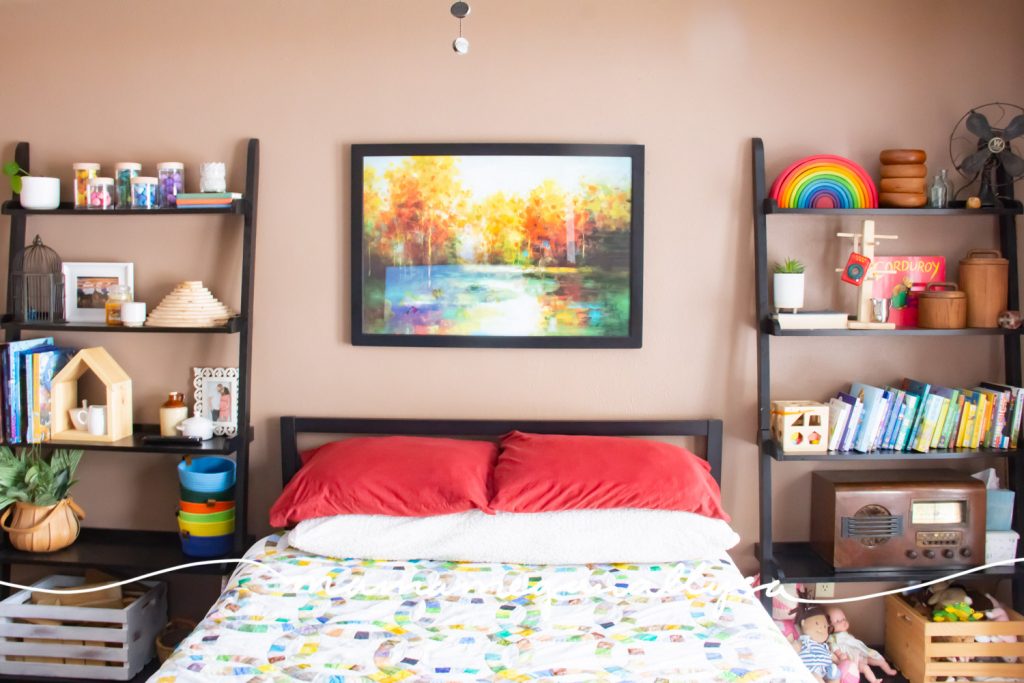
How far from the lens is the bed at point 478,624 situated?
81.4 inches

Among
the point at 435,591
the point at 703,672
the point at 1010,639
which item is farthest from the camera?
the point at 1010,639

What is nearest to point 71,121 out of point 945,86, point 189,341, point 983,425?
point 189,341

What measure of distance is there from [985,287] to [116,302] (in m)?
2.98

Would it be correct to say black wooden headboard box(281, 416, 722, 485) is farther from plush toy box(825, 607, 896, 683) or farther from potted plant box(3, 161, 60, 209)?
potted plant box(3, 161, 60, 209)

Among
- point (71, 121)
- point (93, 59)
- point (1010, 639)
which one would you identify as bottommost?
point (1010, 639)

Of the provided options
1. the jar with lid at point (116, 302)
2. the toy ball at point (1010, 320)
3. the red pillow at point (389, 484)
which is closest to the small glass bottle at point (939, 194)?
the toy ball at point (1010, 320)

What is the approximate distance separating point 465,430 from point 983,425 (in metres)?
1.75

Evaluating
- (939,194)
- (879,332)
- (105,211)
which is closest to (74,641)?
(105,211)

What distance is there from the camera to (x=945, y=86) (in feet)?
10.2

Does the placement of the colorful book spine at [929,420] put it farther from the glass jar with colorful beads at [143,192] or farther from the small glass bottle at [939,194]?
the glass jar with colorful beads at [143,192]

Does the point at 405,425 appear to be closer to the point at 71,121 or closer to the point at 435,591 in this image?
the point at 435,591

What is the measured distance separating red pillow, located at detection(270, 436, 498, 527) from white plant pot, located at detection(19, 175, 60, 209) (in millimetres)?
1328

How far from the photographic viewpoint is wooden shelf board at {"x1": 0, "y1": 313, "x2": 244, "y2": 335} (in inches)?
119

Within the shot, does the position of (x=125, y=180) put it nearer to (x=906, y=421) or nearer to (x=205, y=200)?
(x=205, y=200)
